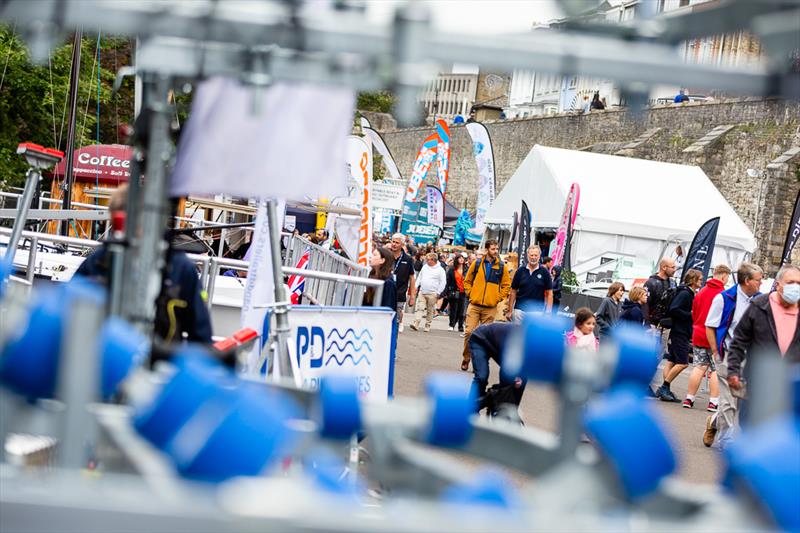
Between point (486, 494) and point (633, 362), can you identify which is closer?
point (486, 494)

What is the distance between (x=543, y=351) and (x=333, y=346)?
555cm

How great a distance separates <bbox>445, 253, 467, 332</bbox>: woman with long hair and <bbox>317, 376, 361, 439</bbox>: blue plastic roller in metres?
20.7

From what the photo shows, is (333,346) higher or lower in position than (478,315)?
higher

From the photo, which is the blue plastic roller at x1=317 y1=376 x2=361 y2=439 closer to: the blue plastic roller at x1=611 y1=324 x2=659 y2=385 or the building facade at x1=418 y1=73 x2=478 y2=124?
the blue plastic roller at x1=611 y1=324 x2=659 y2=385

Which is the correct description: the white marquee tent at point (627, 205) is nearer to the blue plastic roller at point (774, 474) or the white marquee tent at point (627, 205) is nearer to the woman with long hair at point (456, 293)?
the woman with long hair at point (456, 293)

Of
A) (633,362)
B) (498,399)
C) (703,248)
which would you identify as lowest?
(498,399)

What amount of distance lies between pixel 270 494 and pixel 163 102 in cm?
138

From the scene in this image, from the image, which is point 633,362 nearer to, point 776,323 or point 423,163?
point 776,323

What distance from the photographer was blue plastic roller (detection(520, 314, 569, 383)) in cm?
263

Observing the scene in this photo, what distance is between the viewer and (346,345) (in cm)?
821

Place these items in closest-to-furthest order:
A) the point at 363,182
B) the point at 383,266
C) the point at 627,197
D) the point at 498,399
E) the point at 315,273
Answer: the point at 498,399 → the point at 315,273 → the point at 383,266 → the point at 363,182 → the point at 627,197

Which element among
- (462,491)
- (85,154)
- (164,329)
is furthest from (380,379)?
(85,154)

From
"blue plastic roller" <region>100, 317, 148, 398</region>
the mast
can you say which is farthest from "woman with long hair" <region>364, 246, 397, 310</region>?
"blue plastic roller" <region>100, 317, 148, 398</region>

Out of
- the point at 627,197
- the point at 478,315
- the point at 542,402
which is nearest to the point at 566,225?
the point at 627,197
